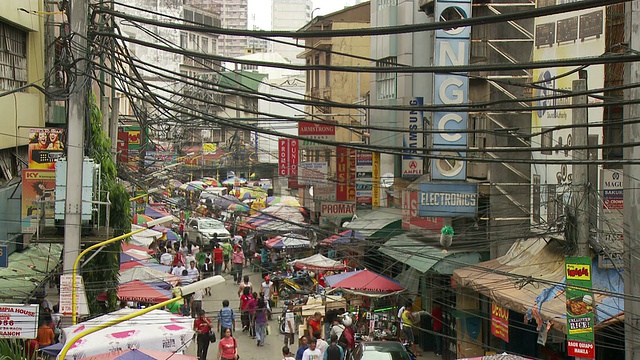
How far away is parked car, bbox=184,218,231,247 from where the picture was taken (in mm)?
41625

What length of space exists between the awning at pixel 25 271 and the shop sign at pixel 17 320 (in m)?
2.33

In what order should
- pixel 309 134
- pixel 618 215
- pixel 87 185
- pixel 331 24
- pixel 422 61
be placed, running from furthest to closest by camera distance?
pixel 331 24 < pixel 309 134 < pixel 422 61 < pixel 618 215 < pixel 87 185

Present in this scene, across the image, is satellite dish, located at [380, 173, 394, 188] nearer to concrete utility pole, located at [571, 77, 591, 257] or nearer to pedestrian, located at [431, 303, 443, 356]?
pedestrian, located at [431, 303, 443, 356]

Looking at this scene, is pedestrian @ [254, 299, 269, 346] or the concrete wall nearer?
the concrete wall

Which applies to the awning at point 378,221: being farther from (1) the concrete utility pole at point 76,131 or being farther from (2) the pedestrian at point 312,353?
(1) the concrete utility pole at point 76,131

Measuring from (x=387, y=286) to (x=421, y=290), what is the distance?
114 inches

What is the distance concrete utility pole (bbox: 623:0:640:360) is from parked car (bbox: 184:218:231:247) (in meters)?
30.2

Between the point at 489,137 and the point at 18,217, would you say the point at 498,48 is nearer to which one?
the point at 489,137

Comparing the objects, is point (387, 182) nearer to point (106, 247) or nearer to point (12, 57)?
point (12, 57)

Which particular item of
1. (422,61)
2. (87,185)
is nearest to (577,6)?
(87,185)

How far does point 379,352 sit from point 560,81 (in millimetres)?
6613

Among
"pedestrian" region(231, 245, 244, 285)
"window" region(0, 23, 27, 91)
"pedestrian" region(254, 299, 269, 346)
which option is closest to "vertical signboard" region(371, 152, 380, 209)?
"pedestrian" region(231, 245, 244, 285)

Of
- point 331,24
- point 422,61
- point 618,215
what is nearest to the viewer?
point 618,215

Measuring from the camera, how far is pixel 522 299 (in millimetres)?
16344
